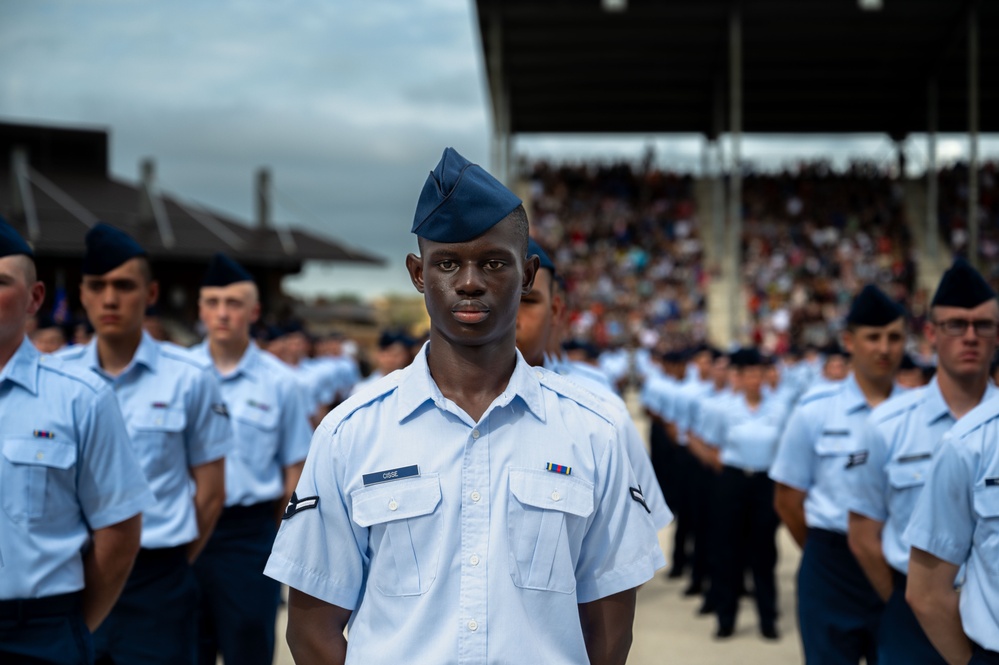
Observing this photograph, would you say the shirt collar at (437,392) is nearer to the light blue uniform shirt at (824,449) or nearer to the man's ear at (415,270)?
the man's ear at (415,270)

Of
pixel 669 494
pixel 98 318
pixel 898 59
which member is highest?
pixel 898 59

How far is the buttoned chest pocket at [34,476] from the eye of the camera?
120 inches

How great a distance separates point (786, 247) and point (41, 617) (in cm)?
2788

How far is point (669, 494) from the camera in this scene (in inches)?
499

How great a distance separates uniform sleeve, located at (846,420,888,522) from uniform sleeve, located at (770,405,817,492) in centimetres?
56

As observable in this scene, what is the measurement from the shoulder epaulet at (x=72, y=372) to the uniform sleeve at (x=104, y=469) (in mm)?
31

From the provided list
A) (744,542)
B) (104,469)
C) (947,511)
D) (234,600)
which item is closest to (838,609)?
(947,511)

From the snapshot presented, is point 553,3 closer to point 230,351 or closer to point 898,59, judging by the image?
point 898,59

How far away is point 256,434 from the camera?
18.2 ft

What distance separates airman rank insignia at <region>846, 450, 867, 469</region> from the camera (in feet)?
15.7

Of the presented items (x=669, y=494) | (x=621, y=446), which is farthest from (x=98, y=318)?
(x=669, y=494)

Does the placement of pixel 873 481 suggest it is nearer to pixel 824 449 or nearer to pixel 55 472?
pixel 824 449

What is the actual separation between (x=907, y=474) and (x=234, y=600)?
10.4ft

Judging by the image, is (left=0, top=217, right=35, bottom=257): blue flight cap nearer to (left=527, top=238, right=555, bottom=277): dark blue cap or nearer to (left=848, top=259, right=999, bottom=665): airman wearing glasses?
(left=527, top=238, right=555, bottom=277): dark blue cap
